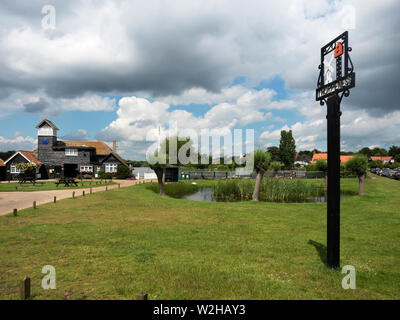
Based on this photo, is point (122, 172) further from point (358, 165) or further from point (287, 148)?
point (287, 148)

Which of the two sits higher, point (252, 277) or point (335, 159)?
point (335, 159)

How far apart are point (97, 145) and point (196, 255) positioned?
46.2 m

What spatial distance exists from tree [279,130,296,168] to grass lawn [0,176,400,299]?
242ft

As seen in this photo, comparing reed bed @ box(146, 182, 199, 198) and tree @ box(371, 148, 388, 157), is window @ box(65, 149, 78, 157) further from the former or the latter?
tree @ box(371, 148, 388, 157)

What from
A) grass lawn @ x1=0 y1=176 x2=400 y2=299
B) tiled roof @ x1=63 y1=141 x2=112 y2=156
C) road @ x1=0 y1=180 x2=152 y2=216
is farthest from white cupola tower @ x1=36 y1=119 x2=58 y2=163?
grass lawn @ x1=0 y1=176 x2=400 y2=299

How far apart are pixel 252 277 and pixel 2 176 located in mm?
47252

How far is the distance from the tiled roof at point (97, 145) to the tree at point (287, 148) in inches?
2275

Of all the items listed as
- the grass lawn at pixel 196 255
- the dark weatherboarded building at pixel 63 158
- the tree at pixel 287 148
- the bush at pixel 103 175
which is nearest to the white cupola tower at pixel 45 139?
the dark weatherboarded building at pixel 63 158

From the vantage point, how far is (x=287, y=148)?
85625 mm

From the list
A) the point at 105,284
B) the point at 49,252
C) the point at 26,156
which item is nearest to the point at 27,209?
the point at 49,252

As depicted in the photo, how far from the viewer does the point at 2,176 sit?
4012cm

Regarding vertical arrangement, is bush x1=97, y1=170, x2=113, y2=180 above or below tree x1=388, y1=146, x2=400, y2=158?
below

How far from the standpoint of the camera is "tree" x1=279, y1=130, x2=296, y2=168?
84438mm
